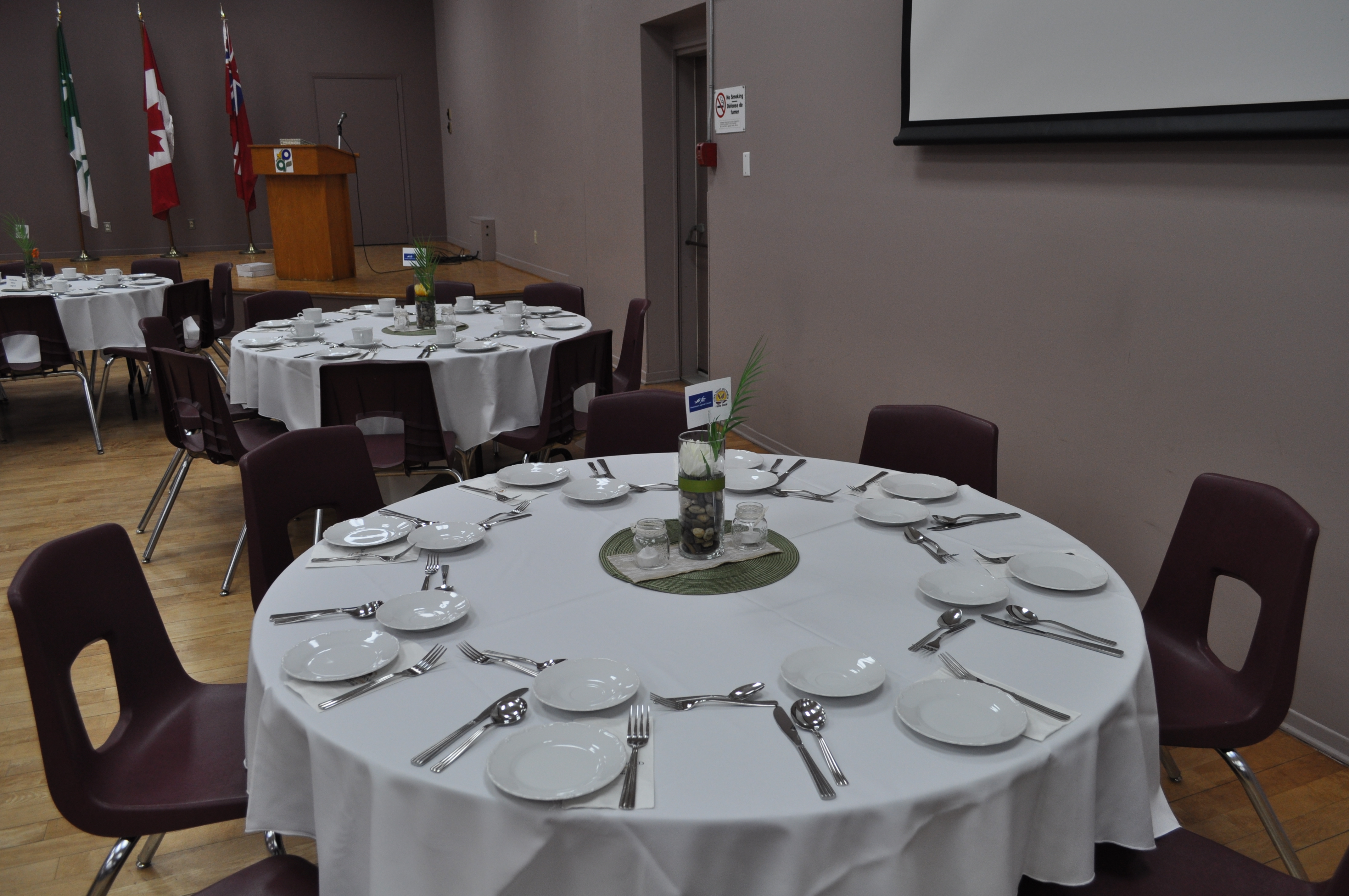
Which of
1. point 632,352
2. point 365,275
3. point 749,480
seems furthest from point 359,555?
point 365,275

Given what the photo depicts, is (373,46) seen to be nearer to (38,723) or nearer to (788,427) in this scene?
(788,427)

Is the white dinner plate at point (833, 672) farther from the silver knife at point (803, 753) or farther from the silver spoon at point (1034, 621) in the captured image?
the silver spoon at point (1034, 621)

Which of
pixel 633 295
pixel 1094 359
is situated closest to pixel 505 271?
pixel 633 295

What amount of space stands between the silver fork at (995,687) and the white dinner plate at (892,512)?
21.6 inches

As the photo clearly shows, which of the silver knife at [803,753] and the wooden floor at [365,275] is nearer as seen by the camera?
the silver knife at [803,753]

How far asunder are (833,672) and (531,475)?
1.15 meters

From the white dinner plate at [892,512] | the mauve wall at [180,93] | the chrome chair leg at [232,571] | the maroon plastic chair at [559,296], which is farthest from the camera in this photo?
the mauve wall at [180,93]

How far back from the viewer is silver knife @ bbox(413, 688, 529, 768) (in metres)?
1.19

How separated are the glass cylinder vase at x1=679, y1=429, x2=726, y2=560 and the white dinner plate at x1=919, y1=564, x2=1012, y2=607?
409 mm

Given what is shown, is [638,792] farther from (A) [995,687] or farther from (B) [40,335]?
(B) [40,335]

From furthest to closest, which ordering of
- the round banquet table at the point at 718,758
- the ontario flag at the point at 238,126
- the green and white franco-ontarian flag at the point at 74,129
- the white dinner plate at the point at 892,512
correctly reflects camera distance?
the ontario flag at the point at 238,126 → the green and white franco-ontarian flag at the point at 74,129 → the white dinner plate at the point at 892,512 → the round banquet table at the point at 718,758

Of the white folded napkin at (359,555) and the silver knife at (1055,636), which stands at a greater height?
the white folded napkin at (359,555)

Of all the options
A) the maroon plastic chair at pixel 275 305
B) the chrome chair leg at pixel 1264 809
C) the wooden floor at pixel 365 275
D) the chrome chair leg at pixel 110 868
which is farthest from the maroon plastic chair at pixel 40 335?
the chrome chair leg at pixel 1264 809

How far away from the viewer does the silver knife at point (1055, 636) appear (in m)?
1.45
